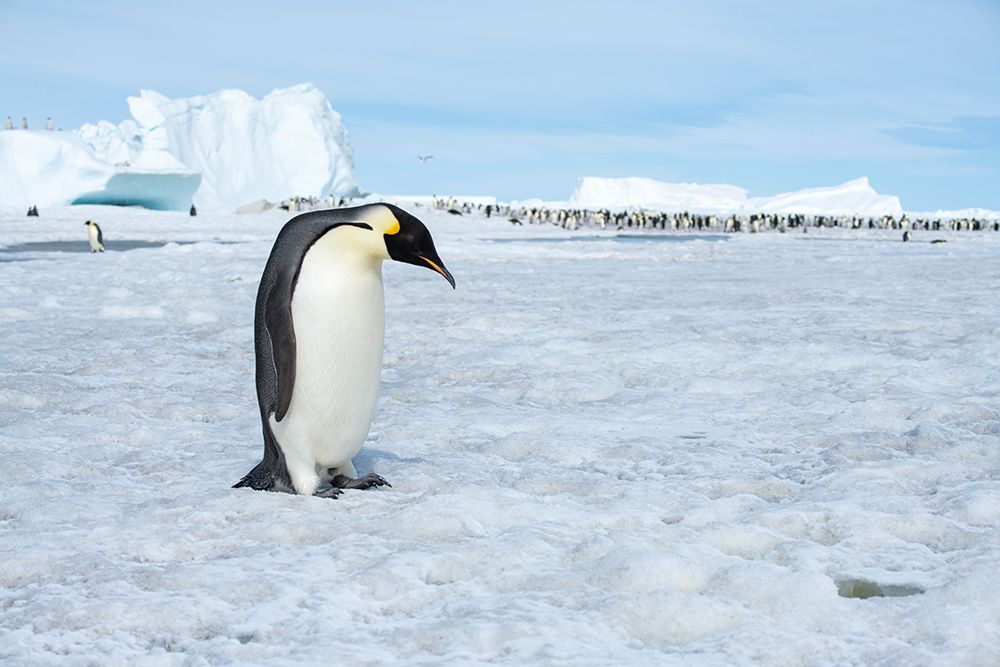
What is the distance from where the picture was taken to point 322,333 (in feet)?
10.5

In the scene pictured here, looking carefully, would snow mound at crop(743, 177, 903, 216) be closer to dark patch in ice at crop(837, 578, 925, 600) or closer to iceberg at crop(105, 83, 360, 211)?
iceberg at crop(105, 83, 360, 211)

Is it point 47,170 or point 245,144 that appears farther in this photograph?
point 245,144

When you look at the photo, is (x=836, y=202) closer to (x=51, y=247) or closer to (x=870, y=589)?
(x=51, y=247)

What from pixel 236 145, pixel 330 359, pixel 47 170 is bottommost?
pixel 330 359

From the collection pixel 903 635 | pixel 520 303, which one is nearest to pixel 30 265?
pixel 520 303

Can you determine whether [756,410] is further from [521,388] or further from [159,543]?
[159,543]

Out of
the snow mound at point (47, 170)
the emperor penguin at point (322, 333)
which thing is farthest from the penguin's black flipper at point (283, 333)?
the snow mound at point (47, 170)

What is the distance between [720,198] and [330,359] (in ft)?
365

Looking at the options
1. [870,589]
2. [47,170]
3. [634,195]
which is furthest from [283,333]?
[634,195]

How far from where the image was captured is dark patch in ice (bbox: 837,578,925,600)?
246 centimetres

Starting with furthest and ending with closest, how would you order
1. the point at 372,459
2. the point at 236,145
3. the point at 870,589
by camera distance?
1. the point at 236,145
2. the point at 372,459
3. the point at 870,589

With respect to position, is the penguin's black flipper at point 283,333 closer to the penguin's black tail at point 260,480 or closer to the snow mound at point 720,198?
the penguin's black tail at point 260,480

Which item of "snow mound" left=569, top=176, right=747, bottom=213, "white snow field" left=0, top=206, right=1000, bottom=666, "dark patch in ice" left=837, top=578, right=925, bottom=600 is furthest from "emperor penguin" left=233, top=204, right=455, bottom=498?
"snow mound" left=569, top=176, right=747, bottom=213

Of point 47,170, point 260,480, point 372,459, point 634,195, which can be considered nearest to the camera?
point 260,480
